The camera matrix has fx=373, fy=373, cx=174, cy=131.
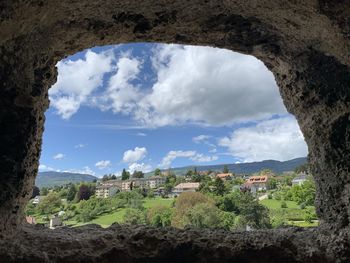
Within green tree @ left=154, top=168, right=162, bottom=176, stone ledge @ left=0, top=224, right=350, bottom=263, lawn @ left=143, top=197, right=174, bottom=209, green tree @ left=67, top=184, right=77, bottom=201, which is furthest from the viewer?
green tree @ left=154, top=168, right=162, bottom=176

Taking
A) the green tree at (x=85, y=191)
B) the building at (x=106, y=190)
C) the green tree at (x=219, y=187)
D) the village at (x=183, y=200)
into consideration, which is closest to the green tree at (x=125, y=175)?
the village at (x=183, y=200)

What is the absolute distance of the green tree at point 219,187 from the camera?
2.35 metres

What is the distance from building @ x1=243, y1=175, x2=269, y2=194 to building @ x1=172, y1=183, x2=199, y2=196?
34 centimetres

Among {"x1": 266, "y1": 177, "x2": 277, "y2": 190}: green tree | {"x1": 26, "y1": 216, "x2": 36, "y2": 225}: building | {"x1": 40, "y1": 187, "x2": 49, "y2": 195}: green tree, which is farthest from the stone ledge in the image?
{"x1": 266, "y1": 177, "x2": 277, "y2": 190}: green tree

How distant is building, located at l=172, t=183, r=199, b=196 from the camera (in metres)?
2.31

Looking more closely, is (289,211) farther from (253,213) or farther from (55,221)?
(55,221)

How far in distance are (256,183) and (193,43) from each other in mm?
1191

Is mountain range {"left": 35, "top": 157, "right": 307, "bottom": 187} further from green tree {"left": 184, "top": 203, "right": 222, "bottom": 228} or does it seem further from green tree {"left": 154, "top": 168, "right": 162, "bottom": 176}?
green tree {"left": 184, "top": 203, "right": 222, "bottom": 228}

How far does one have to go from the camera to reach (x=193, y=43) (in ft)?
5.62

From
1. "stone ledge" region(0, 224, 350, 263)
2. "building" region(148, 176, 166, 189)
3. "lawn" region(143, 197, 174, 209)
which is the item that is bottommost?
"stone ledge" region(0, 224, 350, 263)

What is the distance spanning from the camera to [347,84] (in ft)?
5.10

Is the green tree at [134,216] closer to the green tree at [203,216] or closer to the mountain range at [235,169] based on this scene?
the green tree at [203,216]

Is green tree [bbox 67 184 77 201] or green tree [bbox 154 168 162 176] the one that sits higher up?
green tree [bbox 154 168 162 176]

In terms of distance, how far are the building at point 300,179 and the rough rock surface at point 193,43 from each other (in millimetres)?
464
